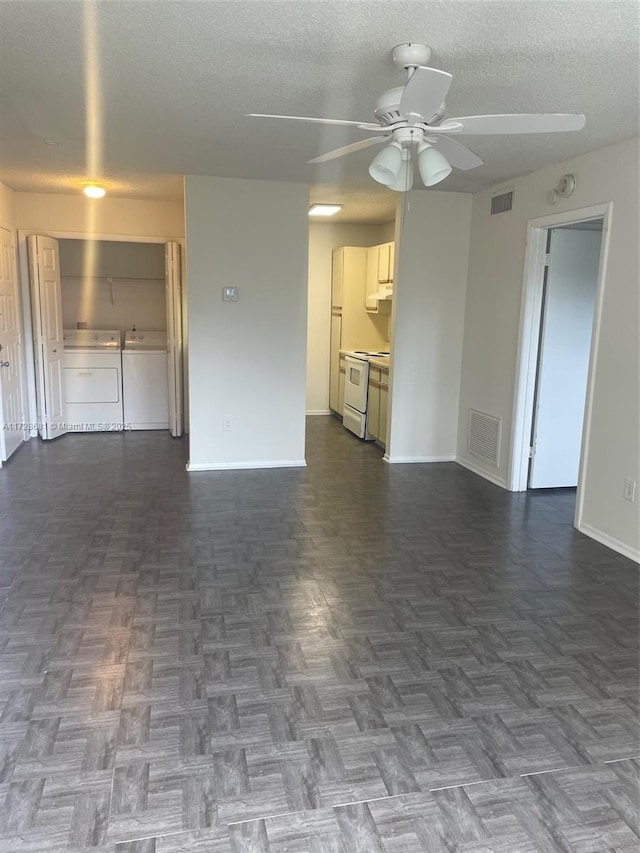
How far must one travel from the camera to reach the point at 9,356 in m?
5.54

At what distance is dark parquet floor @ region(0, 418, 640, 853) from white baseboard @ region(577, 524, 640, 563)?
0.10m

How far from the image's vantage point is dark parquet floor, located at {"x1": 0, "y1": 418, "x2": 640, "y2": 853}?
167cm

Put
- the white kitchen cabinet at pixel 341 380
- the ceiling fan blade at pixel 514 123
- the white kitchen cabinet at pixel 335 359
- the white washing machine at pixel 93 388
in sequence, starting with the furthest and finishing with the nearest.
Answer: the white kitchen cabinet at pixel 335 359 < the white kitchen cabinet at pixel 341 380 < the white washing machine at pixel 93 388 < the ceiling fan blade at pixel 514 123

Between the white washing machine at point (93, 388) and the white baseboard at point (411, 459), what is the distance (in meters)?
3.07

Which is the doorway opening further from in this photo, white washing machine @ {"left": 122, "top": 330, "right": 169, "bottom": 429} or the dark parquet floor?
the dark parquet floor

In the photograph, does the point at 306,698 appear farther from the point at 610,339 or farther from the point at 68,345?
the point at 68,345

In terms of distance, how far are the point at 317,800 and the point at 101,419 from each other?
5.59m

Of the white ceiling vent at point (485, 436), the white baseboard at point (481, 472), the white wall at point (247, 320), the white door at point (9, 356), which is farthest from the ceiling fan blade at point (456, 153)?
the white door at point (9, 356)

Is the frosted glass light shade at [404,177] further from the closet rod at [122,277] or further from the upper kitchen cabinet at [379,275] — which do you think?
the closet rod at [122,277]

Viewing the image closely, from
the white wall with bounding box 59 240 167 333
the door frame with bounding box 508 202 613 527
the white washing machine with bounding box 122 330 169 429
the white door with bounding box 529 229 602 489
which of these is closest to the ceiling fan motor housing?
the door frame with bounding box 508 202 613 527

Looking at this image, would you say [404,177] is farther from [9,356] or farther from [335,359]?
[335,359]

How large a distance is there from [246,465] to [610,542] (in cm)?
290

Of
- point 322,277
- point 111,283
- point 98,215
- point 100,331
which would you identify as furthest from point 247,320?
point 111,283

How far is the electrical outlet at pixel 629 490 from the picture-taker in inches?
136
